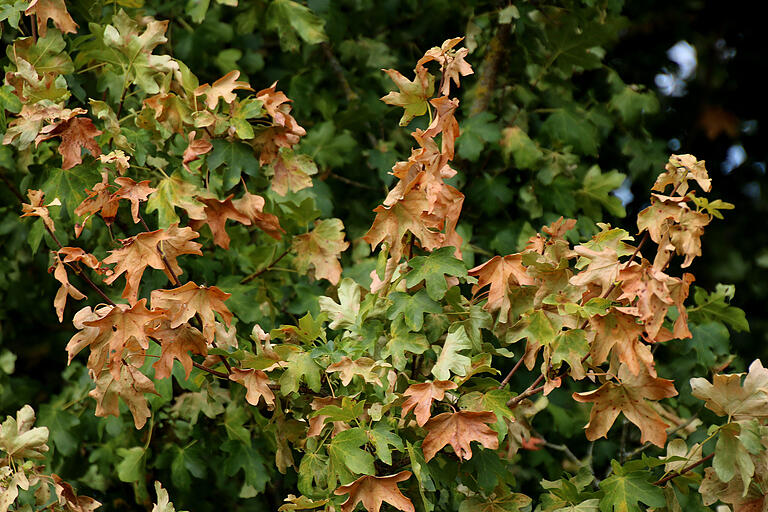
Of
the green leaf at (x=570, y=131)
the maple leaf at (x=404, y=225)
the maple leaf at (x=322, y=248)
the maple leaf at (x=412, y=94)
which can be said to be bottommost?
the green leaf at (x=570, y=131)

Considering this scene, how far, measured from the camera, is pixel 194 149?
2143 mm

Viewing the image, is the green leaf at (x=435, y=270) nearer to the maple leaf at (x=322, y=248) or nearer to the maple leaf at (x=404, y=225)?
the maple leaf at (x=404, y=225)

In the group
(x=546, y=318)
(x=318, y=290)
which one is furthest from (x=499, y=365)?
(x=546, y=318)

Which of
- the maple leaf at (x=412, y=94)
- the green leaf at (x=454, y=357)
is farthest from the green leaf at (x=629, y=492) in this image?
the maple leaf at (x=412, y=94)

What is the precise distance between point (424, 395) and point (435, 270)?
25 centimetres

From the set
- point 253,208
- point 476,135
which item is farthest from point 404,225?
point 476,135

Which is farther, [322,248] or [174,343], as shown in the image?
[322,248]

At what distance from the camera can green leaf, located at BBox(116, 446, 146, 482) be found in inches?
105

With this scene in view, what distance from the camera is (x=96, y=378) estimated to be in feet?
6.13

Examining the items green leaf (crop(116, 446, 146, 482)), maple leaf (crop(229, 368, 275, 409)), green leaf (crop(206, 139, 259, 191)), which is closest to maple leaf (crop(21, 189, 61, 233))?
green leaf (crop(206, 139, 259, 191))

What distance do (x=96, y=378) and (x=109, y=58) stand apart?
2.94ft

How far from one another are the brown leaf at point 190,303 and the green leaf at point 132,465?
1.01m

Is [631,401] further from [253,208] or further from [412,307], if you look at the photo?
[253,208]

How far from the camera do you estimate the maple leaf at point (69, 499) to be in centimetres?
196
